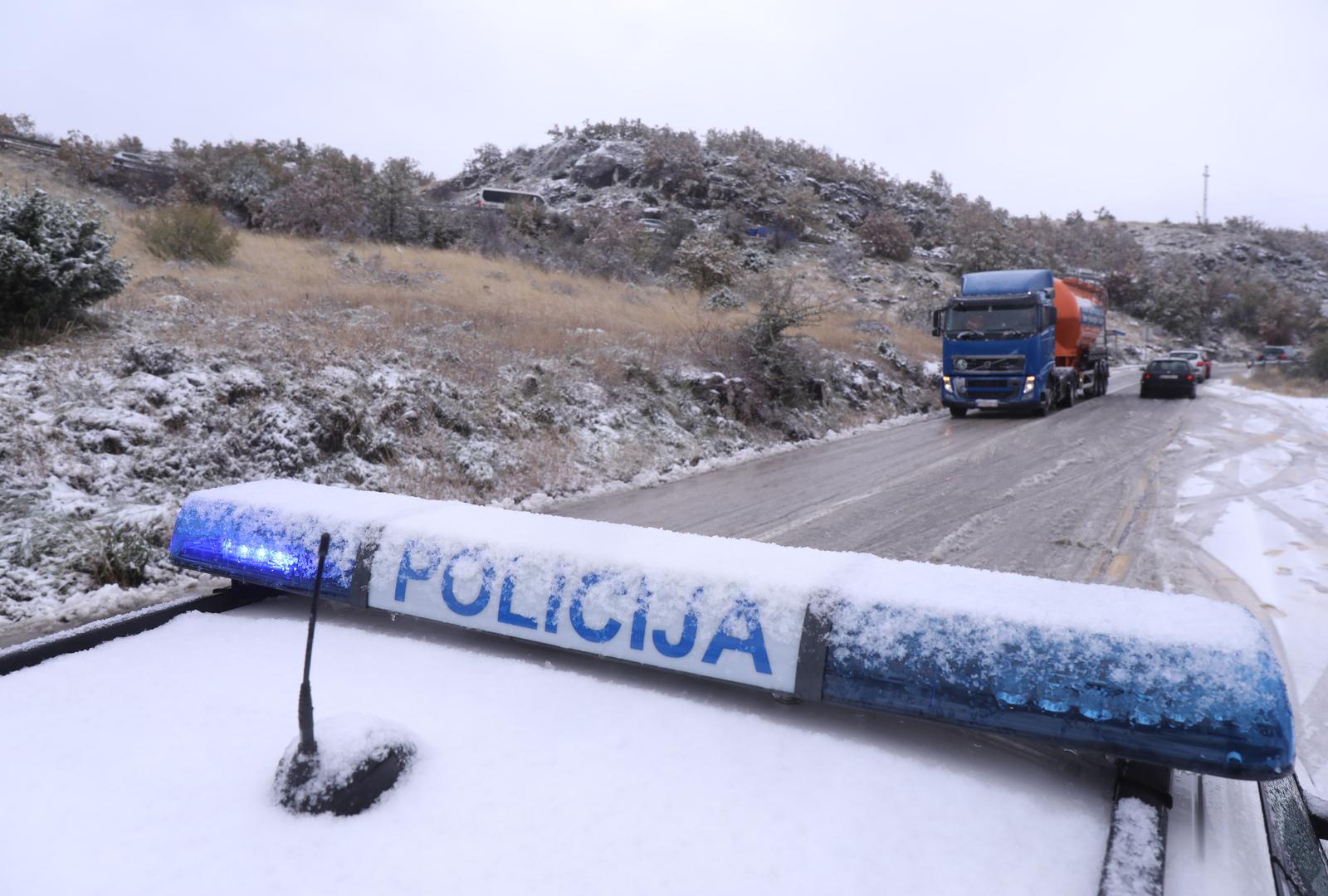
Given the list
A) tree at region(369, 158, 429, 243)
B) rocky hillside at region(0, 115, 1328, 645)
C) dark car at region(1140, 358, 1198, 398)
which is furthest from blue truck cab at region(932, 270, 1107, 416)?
tree at region(369, 158, 429, 243)

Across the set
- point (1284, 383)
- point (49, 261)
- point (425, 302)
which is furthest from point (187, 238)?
point (1284, 383)

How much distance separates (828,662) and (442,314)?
13345mm

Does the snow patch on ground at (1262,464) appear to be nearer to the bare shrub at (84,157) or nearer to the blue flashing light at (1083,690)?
the blue flashing light at (1083,690)

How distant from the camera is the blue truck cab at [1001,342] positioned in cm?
1752

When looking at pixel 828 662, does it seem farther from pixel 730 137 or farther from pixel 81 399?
pixel 730 137

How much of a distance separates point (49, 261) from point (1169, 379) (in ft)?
90.6

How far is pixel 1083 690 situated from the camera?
2.04 meters

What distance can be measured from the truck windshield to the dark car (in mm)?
8862

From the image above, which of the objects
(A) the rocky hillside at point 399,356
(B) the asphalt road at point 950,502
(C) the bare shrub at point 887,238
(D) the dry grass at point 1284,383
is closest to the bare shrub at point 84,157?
(A) the rocky hillside at point 399,356

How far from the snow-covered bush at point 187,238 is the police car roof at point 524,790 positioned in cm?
1655

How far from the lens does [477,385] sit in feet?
35.4

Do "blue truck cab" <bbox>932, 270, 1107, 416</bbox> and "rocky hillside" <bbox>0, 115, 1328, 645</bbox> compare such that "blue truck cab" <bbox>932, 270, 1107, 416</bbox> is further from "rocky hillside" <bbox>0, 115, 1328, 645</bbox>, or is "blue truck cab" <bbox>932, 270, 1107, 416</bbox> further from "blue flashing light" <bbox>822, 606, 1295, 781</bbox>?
"blue flashing light" <bbox>822, 606, 1295, 781</bbox>

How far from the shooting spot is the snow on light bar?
77.4 inches

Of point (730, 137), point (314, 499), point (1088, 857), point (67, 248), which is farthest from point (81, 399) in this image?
Answer: point (730, 137)
